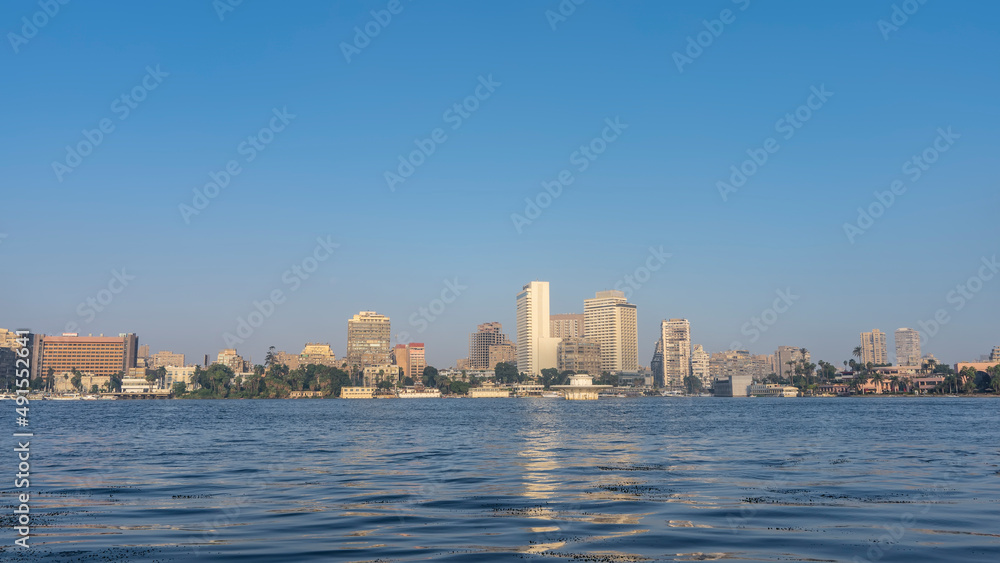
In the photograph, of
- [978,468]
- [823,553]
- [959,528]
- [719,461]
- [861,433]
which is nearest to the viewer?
[823,553]

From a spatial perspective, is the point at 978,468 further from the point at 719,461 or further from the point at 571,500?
the point at 571,500

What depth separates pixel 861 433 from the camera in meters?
62.8

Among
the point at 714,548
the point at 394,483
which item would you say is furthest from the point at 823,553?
the point at 394,483

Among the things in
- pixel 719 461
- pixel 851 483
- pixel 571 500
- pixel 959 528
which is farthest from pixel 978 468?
pixel 571 500

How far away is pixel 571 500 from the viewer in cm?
2512

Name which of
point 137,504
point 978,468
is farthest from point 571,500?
point 978,468

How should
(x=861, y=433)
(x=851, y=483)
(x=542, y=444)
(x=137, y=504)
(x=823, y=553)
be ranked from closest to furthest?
(x=823, y=553) → (x=137, y=504) → (x=851, y=483) → (x=542, y=444) → (x=861, y=433)

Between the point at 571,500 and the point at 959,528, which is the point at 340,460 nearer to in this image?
the point at 571,500

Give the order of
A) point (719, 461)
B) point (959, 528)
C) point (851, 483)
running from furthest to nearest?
point (719, 461)
point (851, 483)
point (959, 528)

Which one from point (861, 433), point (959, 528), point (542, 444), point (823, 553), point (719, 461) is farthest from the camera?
point (861, 433)

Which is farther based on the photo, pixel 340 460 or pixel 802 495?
pixel 340 460

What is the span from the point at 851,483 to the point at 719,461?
395 inches

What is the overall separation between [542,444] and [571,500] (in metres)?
28.9

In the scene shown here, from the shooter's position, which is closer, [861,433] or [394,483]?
[394,483]
